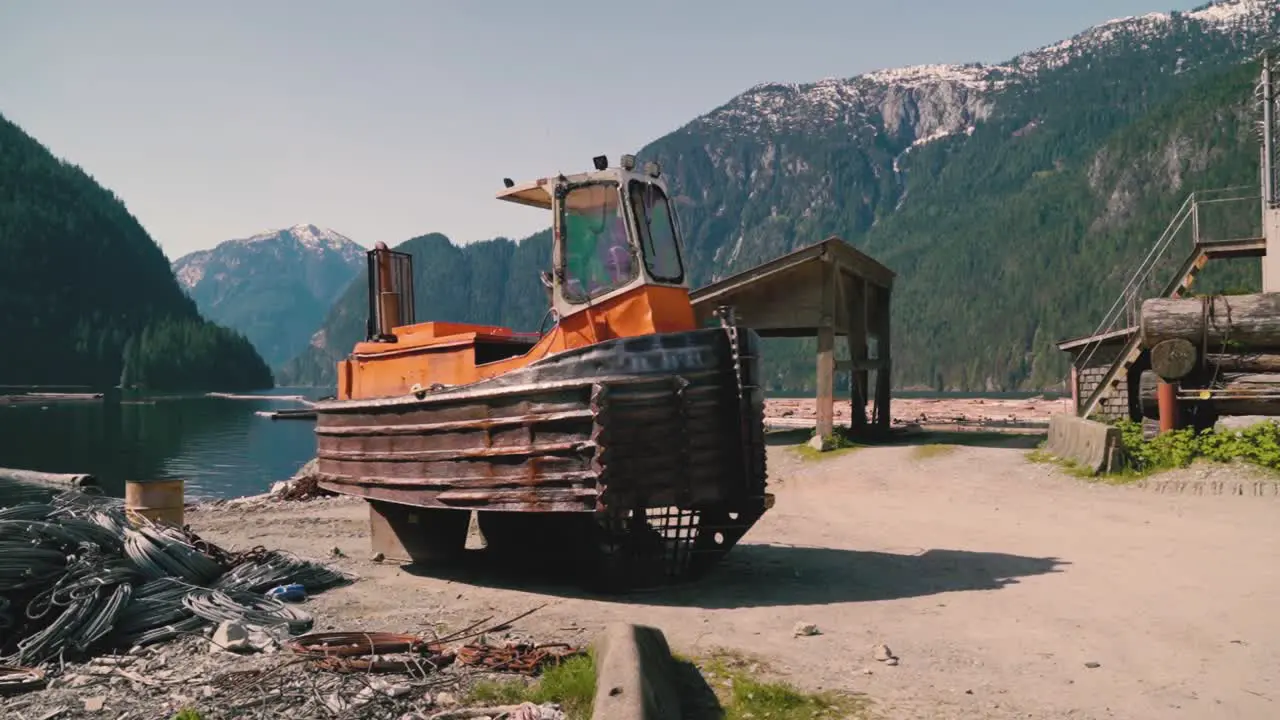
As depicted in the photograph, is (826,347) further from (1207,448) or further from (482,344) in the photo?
(482,344)

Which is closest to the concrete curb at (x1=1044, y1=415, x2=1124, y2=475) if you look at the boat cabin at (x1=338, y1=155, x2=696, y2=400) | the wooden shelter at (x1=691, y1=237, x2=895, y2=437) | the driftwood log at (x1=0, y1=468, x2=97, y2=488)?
the wooden shelter at (x1=691, y1=237, x2=895, y2=437)

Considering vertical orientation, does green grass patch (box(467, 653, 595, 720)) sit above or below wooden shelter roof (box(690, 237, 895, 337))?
below

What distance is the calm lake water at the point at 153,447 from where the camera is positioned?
41.6 m

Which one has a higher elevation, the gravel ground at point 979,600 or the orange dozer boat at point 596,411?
the orange dozer boat at point 596,411

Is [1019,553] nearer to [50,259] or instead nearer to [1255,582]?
[1255,582]

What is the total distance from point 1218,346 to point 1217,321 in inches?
21.9

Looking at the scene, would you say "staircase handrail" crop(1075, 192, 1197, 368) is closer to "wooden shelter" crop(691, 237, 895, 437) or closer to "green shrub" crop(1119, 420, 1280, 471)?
"green shrub" crop(1119, 420, 1280, 471)

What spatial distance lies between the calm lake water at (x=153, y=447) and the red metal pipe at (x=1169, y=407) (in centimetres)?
2841

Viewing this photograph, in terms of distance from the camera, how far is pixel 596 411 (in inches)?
378

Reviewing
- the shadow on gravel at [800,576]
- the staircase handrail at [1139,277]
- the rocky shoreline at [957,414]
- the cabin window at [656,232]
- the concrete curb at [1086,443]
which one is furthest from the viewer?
the rocky shoreline at [957,414]

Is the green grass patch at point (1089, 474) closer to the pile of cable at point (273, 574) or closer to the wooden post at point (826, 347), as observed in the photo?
the wooden post at point (826, 347)

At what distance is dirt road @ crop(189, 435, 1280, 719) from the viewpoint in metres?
7.13

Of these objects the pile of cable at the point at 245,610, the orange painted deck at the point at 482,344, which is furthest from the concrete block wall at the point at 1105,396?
the pile of cable at the point at 245,610

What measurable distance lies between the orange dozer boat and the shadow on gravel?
33 centimetres
